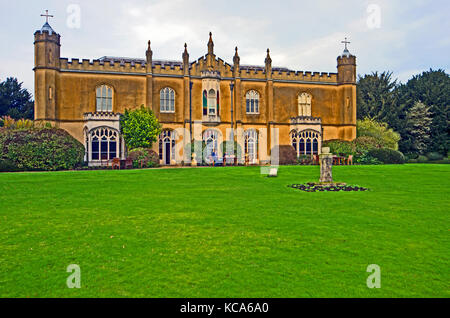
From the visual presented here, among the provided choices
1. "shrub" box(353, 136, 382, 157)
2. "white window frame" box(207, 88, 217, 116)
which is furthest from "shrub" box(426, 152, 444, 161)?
"white window frame" box(207, 88, 217, 116)

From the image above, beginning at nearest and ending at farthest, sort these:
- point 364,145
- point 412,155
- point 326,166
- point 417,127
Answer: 1. point 326,166
2. point 364,145
3. point 412,155
4. point 417,127

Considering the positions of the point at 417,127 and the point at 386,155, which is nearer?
the point at 386,155

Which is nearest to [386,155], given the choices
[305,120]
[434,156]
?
[305,120]

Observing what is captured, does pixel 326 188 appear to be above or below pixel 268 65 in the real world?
below

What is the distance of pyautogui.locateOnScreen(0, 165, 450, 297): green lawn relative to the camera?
4191 millimetres

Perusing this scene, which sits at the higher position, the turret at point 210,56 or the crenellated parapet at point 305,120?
the turret at point 210,56

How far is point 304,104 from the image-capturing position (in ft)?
122

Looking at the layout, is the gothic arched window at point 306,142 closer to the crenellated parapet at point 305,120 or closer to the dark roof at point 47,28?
the crenellated parapet at point 305,120

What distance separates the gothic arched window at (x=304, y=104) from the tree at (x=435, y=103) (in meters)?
14.0

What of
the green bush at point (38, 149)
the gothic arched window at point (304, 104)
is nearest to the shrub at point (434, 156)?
the gothic arched window at point (304, 104)

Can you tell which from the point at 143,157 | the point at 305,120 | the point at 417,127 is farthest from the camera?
the point at 417,127

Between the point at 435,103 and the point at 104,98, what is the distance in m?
40.4

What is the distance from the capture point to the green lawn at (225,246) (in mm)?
4191

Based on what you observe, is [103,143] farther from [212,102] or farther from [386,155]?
[386,155]
